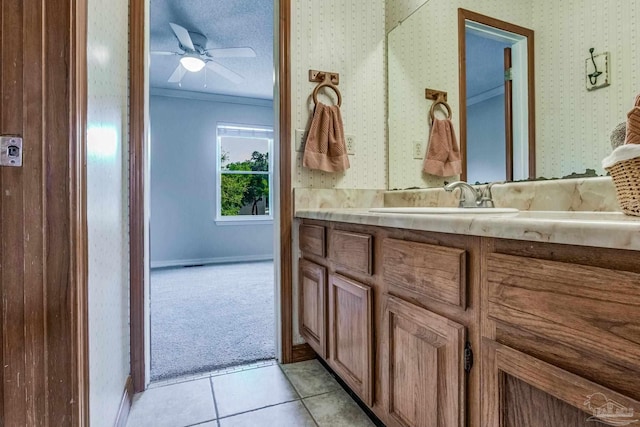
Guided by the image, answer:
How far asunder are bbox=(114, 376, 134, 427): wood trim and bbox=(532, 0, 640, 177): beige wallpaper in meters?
1.78

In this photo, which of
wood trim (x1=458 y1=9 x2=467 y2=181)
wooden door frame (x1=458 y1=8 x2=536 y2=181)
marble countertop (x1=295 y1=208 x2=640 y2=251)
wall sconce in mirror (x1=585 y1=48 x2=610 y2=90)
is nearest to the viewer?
marble countertop (x1=295 y1=208 x2=640 y2=251)

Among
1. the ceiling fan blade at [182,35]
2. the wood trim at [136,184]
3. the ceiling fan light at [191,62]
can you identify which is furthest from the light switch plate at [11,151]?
the ceiling fan light at [191,62]

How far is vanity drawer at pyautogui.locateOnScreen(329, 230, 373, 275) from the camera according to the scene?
1147 mm

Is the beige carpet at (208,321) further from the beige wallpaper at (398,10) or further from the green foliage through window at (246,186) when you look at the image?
the beige wallpaper at (398,10)

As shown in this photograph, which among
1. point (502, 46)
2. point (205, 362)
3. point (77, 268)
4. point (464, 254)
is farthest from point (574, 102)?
point (205, 362)

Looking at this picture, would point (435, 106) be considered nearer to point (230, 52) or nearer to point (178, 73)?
point (230, 52)

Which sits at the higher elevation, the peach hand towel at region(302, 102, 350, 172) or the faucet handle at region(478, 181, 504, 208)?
the peach hand towel at region(302, 102, 350, 172)

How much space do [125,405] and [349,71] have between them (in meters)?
1.92

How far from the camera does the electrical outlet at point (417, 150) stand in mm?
1846

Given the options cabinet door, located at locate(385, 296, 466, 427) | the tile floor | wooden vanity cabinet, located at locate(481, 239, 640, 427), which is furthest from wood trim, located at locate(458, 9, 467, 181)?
the tile floor

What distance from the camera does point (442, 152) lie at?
1739mm

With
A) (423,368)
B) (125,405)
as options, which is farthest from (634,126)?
(125,405)

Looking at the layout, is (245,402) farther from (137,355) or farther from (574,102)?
(574,102)

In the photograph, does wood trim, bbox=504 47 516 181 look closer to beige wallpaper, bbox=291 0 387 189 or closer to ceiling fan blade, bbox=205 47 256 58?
beige wallpaper, bbox=291 0 387 189
